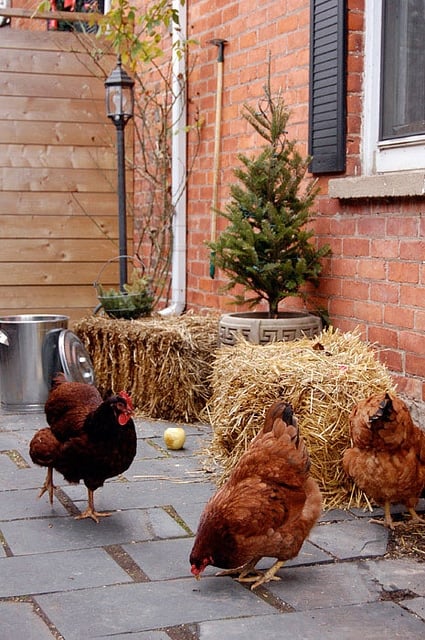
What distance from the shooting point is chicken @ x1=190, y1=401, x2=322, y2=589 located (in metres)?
3.52

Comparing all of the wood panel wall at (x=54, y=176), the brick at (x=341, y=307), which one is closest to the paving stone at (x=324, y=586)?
the brick at (x=341, y=307)

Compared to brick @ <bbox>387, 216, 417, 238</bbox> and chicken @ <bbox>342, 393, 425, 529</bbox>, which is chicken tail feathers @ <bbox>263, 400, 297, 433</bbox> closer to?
chicken @ <bbox>342, 393, 425, 529</bbox>

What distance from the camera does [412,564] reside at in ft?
12.6

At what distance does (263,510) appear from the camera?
11.9 feet

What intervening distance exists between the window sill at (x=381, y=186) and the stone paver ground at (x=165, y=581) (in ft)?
5.47

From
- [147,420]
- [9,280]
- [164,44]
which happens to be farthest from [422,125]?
[9,280]

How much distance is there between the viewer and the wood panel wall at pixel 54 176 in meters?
8.16

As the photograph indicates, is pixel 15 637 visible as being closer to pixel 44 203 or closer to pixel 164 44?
pixel 44 203

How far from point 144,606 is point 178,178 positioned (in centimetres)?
512

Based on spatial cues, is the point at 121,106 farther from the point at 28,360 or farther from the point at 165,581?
the point at 165,581

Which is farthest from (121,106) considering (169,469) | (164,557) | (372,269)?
(164,557)

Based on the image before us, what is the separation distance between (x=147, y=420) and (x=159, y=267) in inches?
84.1

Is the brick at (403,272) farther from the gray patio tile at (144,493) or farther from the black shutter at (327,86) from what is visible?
the gray patio tile at (144,493)

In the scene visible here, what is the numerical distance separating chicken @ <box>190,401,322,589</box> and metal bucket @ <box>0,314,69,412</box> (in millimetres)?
3166
